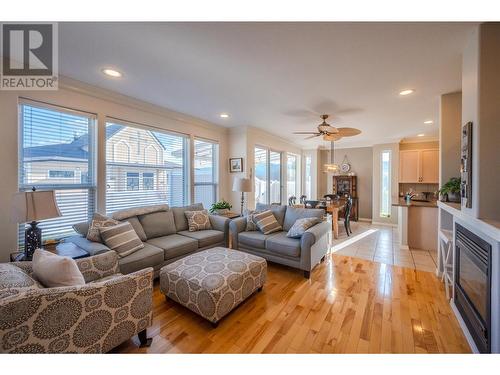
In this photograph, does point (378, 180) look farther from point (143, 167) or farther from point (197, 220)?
point (143, 167)

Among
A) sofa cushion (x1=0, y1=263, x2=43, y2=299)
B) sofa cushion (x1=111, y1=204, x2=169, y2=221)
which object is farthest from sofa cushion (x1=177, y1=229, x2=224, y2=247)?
sofa cushion (x1=0, y1=263, x2=43, y2=299)

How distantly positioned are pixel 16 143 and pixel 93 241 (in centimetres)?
131

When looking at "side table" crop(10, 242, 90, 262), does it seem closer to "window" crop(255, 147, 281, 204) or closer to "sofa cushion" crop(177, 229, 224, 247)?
"sofa cushion" crop(177, 229, 224, 247)

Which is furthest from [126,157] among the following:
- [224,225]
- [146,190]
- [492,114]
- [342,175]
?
[342,175]

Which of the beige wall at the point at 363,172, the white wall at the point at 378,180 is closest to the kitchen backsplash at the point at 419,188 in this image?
the white wall at the point at 378,180

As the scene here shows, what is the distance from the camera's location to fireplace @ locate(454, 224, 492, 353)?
1452 mm

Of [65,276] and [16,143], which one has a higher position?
[16,143]

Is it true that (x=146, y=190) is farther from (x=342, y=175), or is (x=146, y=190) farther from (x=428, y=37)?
(x=342, y=175)

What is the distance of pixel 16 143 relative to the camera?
7.39 ft

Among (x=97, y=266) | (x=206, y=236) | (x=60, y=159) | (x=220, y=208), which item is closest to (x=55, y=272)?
(x=97, y=266)

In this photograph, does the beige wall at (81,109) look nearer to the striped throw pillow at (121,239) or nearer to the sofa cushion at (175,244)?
the striped throw pillow at (121,239)

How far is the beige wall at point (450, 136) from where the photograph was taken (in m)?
2.83
